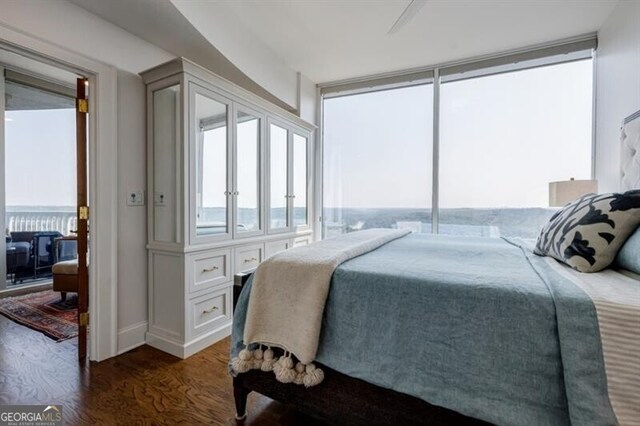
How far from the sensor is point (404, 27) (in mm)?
2885

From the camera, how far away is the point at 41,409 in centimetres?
163

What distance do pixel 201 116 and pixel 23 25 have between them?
41.5 inches

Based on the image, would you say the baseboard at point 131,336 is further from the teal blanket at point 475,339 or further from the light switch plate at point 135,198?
the teal blanket at point 475,339

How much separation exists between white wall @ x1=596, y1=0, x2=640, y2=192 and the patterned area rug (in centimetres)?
483

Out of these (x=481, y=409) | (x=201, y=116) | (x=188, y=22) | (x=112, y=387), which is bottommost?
(x=112, y=387)

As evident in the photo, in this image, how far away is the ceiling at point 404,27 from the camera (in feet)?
8.45

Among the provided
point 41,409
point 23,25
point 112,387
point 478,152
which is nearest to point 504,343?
point 112,387

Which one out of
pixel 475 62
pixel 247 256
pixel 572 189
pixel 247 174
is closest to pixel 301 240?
pixel 247 256

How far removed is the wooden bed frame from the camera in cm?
112

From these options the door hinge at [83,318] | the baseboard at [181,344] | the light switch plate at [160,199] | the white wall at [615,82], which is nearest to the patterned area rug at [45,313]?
the door hinge at [83,318]

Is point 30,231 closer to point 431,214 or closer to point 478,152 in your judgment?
point 431,214

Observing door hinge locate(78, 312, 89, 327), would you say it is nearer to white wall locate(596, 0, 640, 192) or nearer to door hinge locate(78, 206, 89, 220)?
door hinge locate(78, 206, 89, 220)

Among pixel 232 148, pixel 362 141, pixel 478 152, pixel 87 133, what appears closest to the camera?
pixel 87 133

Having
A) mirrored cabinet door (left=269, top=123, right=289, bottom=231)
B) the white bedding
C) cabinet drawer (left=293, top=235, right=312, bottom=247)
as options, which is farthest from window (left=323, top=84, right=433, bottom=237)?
the white bedding
